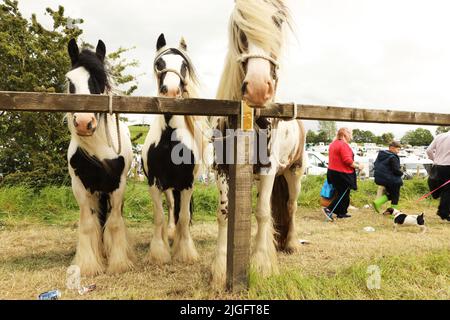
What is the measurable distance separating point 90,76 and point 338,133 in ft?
18.6

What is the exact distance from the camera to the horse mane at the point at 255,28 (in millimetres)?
2707

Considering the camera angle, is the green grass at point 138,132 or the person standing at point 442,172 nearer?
the person standing at point 442,172

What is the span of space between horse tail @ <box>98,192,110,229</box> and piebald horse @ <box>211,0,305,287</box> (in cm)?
148

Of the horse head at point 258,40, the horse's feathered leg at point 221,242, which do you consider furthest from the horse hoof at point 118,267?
Result: the horse head at point 258,40

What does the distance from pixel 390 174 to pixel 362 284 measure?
4.85 m

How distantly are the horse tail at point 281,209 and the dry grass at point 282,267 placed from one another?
32 centimetres

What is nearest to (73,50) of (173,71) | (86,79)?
(86,79)

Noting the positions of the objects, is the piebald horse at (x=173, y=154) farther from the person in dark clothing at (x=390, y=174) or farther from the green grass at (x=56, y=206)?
the person in dark clothing at (x=390, y=174)

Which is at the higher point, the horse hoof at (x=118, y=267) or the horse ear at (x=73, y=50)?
the horse ear at (x=73, y=50)

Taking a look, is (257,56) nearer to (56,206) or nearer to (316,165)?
(56,206)

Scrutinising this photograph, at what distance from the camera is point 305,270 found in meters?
3.54

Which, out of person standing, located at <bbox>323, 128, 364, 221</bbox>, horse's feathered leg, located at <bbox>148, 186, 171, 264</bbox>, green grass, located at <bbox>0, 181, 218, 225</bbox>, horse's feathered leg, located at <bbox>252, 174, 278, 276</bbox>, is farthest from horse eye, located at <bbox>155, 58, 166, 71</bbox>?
person standing, located at <bbox>323, 128, 364, 221</bbox>
